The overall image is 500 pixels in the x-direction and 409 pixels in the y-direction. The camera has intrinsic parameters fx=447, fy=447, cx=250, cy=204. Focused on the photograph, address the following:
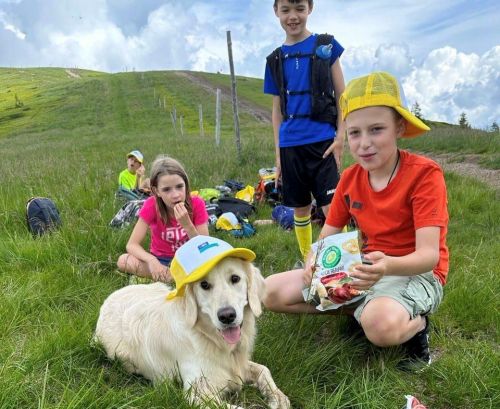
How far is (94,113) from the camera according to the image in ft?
151

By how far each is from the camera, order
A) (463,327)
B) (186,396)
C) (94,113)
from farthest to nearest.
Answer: (94,113), (463,327), (186,396)

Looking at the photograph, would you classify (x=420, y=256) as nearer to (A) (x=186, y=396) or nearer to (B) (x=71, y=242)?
(A) (x=186, y=396)

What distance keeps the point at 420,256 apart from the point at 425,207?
291mm

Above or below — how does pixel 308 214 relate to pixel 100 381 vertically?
above

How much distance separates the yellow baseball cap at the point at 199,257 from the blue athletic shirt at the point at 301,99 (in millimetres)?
2014

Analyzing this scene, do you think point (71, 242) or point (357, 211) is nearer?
point (357, 211)

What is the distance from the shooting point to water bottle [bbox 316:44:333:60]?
4.02m

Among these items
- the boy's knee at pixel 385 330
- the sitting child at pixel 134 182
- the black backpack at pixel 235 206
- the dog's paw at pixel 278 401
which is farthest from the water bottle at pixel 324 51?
the sitting child at pixel 134 182

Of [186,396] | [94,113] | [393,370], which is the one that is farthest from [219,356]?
[94,113]

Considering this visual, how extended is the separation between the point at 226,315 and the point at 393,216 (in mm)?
1221

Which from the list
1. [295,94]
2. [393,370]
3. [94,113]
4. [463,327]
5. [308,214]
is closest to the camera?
[393,370]

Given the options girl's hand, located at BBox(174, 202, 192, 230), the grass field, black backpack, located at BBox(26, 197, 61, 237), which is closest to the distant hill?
black backpack, located at BBox(26, 197, 61, 237)

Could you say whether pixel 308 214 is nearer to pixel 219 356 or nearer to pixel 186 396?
pixel 219 356

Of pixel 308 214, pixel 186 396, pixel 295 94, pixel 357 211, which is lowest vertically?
pixel 186 396
